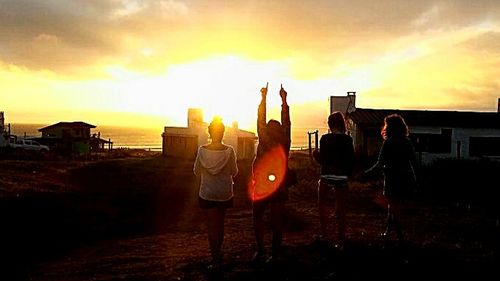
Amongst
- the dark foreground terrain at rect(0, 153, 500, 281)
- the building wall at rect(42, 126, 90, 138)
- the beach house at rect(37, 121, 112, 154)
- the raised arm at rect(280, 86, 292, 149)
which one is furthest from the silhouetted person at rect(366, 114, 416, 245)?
the building wall at rect(42, 126, 90, 138)

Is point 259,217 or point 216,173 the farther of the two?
point 259,217

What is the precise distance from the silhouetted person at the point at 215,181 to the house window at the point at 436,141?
29.6 meters

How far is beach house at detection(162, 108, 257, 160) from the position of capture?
41531 millimetres

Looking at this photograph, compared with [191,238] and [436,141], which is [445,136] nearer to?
[436,141]

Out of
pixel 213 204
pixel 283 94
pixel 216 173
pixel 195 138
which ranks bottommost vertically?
pixel 213 204

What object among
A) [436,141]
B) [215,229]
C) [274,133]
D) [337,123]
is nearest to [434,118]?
[436,141]

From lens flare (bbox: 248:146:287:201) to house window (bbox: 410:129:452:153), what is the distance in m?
29.1

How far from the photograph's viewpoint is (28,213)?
51.6ft

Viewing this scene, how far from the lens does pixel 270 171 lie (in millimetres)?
7234

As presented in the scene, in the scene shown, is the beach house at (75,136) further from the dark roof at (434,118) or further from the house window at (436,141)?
the house window at (436,141)

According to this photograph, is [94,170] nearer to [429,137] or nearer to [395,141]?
[429,137]

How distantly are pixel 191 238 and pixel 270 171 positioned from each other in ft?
13.8

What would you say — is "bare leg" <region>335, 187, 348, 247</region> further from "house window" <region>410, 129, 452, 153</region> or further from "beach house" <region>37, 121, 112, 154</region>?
"beach house" <region>37, 121, 112, 154</region>

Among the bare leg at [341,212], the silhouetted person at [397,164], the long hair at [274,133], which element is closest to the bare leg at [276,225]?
the long hair at [274,133]
